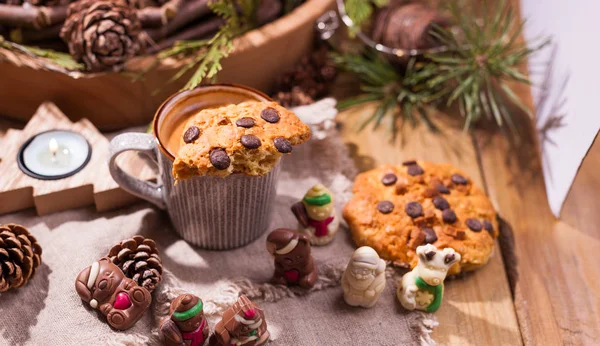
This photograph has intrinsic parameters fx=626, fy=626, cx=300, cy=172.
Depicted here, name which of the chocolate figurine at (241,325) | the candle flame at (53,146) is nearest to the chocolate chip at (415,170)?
the chocolate figurine at (241,325)

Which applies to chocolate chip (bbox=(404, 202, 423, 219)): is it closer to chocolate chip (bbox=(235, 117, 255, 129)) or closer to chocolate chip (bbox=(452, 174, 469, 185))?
chocolate chip (bbox=(452, 174, 469, 185))

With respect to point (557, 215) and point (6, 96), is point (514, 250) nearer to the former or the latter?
point (557, 215)

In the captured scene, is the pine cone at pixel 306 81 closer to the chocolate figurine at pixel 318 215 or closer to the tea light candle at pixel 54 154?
the chocolate figurine at pixel 318 215

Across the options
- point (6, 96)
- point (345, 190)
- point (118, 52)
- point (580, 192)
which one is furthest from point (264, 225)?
point (580, 192)

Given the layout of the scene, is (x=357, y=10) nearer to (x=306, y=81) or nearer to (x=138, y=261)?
(x=306, y=81)

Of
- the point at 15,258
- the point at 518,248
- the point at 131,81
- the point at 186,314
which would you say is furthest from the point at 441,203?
the point at 15,258

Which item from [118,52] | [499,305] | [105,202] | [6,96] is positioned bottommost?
[499,305]
